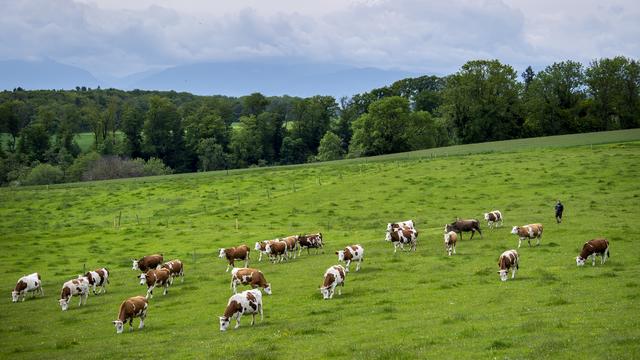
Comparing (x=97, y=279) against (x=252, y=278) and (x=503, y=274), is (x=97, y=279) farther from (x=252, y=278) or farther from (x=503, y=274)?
(x=503, y=274)

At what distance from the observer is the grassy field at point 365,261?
20.6 m

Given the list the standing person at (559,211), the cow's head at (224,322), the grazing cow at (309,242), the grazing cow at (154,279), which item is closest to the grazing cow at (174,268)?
A: the grazing cow at (154,279)

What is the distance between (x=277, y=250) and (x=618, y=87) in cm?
8843

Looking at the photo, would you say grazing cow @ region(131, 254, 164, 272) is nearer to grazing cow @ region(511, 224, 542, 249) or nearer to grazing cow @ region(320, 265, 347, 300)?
grazing cow @ region(320, 265, 347, 300)

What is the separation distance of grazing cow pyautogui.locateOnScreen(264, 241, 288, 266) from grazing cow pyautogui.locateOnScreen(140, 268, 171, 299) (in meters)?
7.92

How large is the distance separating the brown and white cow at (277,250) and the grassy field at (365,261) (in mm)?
1013

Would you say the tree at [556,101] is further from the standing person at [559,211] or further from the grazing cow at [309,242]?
the grazing cow at [309,242]

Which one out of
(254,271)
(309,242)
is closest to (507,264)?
(254,271)

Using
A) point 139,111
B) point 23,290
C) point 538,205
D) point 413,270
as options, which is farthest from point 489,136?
point 23,290

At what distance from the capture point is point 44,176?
367 ft

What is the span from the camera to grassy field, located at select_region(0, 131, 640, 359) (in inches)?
810

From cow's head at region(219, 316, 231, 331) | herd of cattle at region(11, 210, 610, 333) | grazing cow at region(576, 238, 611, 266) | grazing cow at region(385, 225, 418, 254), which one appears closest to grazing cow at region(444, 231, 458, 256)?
herd of cattle at region(11, 210, 610, 333)

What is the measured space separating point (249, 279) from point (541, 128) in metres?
94.8

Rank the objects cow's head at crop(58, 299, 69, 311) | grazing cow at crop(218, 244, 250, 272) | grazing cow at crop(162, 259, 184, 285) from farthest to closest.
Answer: grazing cow at crop(218, 244, 250, 272), grazing cow at crop(162, 259, 184, 285), cow's head at crop(58, 299, 69, 311)
